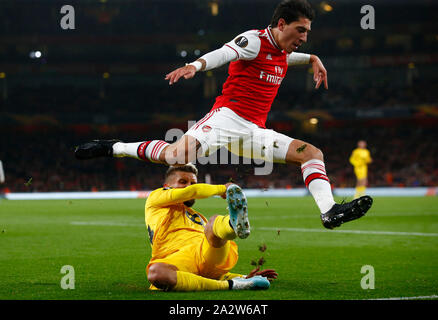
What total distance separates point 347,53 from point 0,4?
19.9 metres

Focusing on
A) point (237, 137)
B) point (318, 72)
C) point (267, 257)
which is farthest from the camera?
point (267, 257)

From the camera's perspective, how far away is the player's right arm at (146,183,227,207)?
489 centimetres

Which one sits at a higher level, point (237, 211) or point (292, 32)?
point (292, 32)

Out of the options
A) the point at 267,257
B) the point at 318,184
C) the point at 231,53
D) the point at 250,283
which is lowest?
the point at 250,283

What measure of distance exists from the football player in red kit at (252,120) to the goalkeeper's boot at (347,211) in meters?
0.23

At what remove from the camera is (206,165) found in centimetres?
3622

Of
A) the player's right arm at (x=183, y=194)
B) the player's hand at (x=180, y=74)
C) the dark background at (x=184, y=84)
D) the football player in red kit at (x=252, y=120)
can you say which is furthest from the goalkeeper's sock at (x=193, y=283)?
the dark background at (x=184, y=84)

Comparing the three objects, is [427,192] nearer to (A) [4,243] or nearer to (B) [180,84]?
(B) [180,84]

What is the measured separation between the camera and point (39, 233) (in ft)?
37.9

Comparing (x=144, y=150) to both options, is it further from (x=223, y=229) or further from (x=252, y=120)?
(x=223, y=229)

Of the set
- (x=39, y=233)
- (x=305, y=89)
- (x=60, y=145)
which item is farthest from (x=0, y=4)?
(x=39, y=233)

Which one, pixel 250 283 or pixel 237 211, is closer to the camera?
pixel 237 211

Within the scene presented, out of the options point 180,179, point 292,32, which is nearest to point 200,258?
point 180,179

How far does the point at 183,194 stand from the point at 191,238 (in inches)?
21.7
